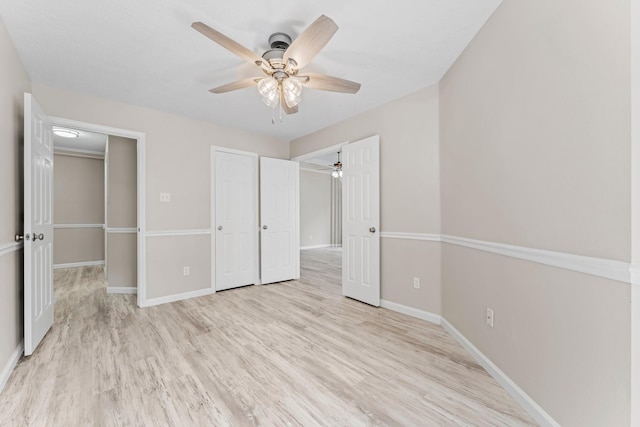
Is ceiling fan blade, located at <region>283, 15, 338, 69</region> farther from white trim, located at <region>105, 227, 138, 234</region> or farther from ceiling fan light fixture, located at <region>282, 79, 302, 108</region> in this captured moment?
white trim, located at <region>105, 227, 138, 234</region>

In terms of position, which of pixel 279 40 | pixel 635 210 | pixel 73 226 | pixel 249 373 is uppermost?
pixel 279 40

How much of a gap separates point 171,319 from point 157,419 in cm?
153

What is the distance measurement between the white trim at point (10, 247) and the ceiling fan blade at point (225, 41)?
6.27 ft

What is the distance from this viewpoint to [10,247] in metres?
1.86

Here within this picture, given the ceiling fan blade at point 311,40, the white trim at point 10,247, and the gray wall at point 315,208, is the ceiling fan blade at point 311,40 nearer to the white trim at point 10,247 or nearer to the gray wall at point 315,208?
the white trim at point 10,247

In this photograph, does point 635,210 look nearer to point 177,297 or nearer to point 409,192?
point 409,192

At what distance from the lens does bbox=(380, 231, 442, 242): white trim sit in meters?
2.65

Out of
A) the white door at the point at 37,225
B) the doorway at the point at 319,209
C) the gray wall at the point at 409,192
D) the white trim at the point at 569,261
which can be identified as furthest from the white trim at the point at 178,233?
the doorway at the point at 319,209

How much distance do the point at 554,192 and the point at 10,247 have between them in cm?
346

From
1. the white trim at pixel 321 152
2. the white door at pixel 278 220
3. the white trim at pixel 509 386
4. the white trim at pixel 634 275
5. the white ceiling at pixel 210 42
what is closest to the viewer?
the white trim at pixel 634 275

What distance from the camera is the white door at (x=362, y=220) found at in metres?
3.12

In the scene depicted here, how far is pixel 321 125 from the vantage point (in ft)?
12.5

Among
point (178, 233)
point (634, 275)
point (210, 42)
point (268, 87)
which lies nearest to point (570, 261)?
point (634, 275)

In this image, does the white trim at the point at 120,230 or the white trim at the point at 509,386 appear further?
the white trim at the point at 120,230
